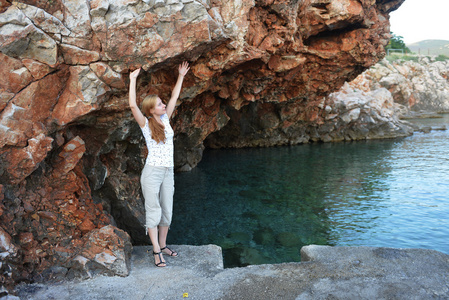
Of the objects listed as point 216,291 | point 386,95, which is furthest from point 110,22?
point 386,95

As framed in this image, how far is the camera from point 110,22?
6.52m

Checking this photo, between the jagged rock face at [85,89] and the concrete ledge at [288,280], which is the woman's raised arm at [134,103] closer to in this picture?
the jagged rock face at [85,89]

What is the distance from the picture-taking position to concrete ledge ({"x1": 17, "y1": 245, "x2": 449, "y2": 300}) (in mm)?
5055

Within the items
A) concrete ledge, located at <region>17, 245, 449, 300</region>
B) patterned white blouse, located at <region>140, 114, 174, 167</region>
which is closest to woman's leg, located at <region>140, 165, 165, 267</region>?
patterned white blouse, located at <region>140, 114, 174, 167</region>

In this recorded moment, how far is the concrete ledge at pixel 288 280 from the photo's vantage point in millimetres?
5055

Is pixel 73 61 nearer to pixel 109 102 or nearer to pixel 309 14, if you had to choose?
pixel 109 102

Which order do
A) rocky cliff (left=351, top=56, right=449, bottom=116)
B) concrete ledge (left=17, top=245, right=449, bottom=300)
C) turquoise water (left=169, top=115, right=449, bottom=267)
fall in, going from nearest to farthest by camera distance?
concrete ledge (left=17, top=245, right=449, bottom=300)
turquoise water (left=169, top=115, right=449, bottom=267)
rocky cliff (left=351, top=56, right=449, bottom=116)

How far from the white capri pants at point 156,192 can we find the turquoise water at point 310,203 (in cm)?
359

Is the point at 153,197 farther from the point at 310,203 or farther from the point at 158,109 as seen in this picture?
the point at 310,203

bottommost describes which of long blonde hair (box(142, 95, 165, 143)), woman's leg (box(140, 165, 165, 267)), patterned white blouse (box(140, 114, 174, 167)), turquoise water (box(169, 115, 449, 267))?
turquoise water (box(169, 115, 449, 267))

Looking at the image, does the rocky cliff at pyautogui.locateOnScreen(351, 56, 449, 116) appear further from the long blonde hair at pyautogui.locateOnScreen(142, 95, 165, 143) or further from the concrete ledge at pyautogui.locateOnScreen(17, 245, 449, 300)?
the long blonde hair at pyautogui.locateOnScreen(142, 95, 165, 143)

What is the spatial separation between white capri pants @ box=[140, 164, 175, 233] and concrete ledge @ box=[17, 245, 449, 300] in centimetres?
89

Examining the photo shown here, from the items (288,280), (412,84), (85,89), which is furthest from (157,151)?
(412,84)

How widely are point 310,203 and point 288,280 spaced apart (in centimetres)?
864
